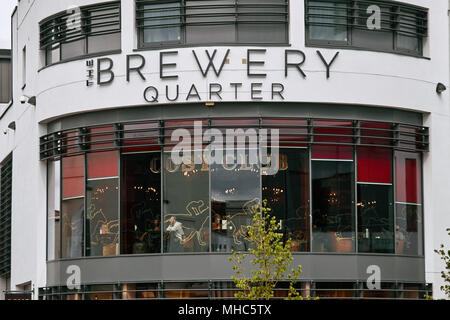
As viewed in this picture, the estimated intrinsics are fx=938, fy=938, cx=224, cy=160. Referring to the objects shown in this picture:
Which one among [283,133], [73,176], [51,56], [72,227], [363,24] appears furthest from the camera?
[51,56]

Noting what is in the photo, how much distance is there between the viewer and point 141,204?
92.6 feet

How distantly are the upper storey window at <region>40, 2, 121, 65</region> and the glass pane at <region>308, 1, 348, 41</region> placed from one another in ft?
19.6

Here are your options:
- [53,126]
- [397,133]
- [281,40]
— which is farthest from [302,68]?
[53,126]

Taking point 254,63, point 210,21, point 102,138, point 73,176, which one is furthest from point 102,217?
point 210,21

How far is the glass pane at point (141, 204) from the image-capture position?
28.0m

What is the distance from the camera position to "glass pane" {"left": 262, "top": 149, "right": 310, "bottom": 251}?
27484 mm

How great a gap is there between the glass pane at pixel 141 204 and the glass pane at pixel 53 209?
10.5ft

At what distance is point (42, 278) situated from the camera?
31.1m

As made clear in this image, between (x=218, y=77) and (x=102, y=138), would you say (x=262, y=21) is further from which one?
(x=102, y=138)

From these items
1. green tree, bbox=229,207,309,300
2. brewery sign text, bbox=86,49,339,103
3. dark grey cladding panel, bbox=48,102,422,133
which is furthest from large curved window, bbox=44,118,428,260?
green tree, bbox=229,207,309,300

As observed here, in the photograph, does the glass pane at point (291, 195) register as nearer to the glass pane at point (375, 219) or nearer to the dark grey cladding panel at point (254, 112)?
the dark grey cladding panel at point (254, 112)

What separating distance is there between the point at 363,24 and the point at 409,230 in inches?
256

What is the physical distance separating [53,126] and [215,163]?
642cm

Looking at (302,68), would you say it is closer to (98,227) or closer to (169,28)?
(169,28)
